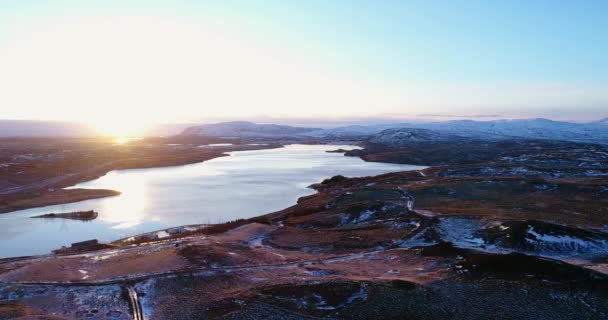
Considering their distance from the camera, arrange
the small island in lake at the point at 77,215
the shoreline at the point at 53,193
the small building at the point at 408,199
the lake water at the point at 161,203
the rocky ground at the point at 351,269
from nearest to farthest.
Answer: the rocky ground at the point at 351,269 → the lake water at the point at 161,203 → the small building at the point at 408,199 → the small island in lake at the point at 77,215 → the shoreline at the point at 53,193

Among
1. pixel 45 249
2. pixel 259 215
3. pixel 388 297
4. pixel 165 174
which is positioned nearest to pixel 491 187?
pixel 259 215

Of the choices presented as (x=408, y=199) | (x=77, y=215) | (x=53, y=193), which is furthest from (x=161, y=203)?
(x=408, y=199)

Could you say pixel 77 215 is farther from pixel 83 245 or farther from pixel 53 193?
pixel 53 193

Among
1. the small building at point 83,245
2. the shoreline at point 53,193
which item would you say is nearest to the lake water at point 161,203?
the shoreline at point 53,193

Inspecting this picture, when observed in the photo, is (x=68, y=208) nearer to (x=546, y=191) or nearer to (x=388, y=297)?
(x=388, y=297)

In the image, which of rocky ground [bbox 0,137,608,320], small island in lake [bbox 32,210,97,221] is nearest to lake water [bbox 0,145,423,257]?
small island in lake [bbox 32,210,97,221]

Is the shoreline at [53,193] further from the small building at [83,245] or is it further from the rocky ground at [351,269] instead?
the rocky ground at [351,269]
